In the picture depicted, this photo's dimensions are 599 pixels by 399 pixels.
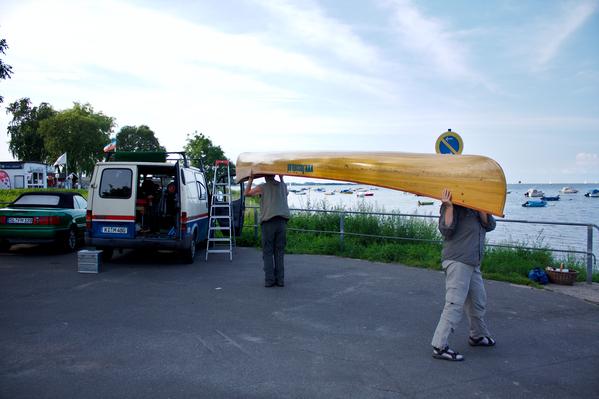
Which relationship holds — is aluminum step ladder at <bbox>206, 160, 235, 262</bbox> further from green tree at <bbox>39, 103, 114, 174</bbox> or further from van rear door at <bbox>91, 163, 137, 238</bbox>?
green tree at <bbox>39, 103, 114, 174</bbox>

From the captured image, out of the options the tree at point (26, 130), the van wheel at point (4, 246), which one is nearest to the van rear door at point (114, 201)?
the van wheel at point (4, 246)

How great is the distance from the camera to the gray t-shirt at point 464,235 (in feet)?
16.1

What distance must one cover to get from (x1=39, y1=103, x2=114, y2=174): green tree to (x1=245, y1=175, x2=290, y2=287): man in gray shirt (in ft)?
181

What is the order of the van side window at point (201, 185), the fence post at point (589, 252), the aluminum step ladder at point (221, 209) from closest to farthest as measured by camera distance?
the fence post at point (589, 252) → the aluminum step ladder at point (221, 209) → the van side window at point (201, 185)

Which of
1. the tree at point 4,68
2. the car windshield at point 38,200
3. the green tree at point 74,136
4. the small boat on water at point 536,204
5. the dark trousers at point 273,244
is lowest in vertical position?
the small boat on water at point 536,204

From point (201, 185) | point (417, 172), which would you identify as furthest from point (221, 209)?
point (417, 172)

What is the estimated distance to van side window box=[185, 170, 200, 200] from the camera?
10.7m

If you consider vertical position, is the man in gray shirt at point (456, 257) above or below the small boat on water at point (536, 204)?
above

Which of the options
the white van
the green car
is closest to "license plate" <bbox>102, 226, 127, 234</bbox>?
the white van

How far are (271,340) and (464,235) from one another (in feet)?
8.04

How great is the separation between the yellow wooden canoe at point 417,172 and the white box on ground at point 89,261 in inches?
187

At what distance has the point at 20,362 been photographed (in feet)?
15.4

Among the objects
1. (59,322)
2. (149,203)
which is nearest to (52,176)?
(149,203)

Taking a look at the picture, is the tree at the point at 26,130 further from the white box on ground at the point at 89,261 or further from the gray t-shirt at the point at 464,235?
the gray t-shirt at the point at 464,235
